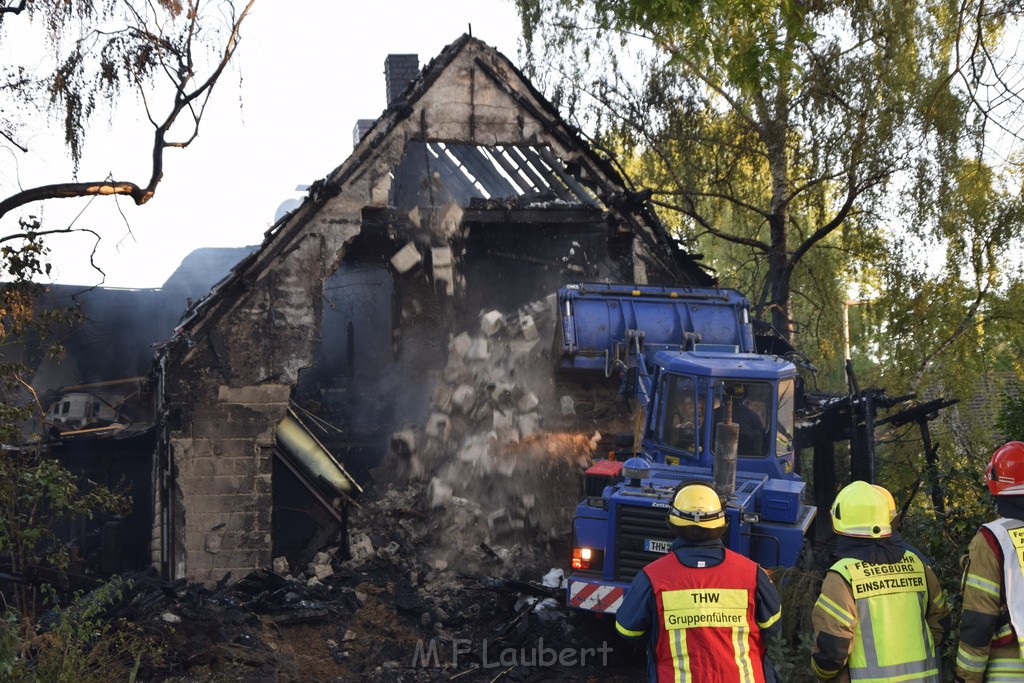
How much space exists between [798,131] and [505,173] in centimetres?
550

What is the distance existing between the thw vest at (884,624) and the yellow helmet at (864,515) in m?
0.13

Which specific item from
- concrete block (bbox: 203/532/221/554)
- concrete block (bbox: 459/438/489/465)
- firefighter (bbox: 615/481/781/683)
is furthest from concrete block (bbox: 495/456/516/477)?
firefighter (bbox: 615/481/781/683)

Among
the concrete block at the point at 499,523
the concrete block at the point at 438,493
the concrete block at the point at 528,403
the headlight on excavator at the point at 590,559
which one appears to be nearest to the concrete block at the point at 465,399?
the concrete block at the point at 528,403

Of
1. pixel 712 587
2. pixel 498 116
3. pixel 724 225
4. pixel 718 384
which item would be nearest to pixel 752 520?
pixel 718 384

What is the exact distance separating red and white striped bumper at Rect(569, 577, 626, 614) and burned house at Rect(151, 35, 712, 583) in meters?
5.19

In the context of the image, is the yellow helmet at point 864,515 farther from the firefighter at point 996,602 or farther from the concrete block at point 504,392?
the concrete block at point 504,392

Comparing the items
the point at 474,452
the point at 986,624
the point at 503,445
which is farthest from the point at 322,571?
the point at 986,624

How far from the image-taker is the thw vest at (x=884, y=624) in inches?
174

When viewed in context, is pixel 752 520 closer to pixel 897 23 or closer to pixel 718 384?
pixel 718 384

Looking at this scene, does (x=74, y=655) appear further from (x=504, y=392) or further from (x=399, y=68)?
(x=399, y=68)

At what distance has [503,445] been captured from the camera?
1373 cm

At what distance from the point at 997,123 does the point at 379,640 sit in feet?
23.9

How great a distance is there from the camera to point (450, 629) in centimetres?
1075

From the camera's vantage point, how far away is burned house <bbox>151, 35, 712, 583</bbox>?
1259 centimetres
